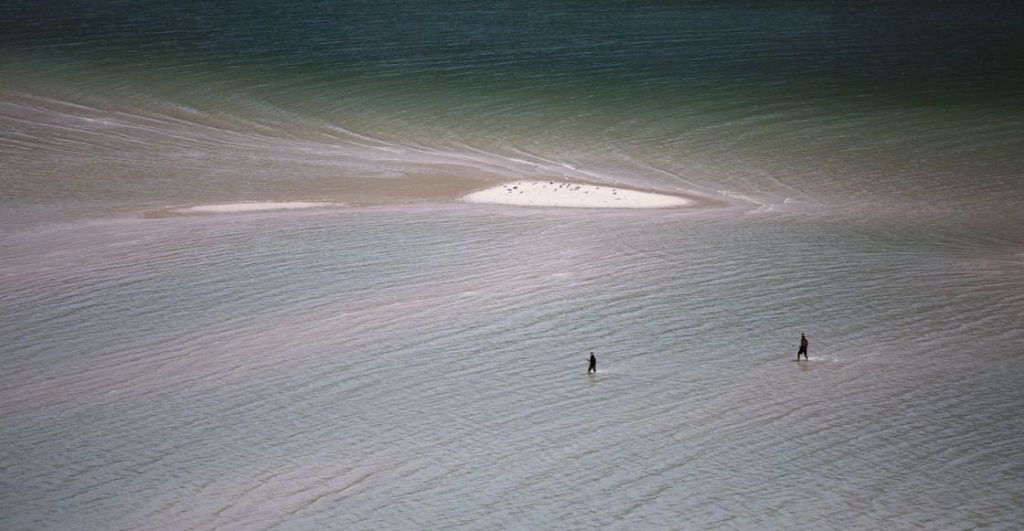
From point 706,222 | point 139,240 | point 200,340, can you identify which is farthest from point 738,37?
point 200,340

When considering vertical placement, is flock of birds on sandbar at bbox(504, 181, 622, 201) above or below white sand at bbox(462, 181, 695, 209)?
above

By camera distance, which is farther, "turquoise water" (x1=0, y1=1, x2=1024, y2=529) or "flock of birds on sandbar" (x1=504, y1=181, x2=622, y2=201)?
"flock of birds on sandbar" (x1=504, y1=181, x2=622, y2=201)

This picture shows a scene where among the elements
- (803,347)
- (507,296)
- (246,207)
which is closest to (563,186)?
(507,296)

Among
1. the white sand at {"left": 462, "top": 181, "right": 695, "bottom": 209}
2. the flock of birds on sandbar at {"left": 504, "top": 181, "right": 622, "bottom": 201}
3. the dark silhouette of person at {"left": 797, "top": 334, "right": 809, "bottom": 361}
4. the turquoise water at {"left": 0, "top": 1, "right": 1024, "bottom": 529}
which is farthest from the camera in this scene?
the flock of birds on sandbar at {"left": 504, "top": 181, "right": 622, "bottom": 201}

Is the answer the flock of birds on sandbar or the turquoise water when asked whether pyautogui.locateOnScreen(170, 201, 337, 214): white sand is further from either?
the flock of birds on sandbar

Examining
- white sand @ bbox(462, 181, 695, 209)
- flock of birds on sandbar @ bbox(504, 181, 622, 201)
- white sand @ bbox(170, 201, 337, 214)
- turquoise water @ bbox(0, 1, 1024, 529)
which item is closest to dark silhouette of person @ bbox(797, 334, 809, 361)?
turquoise water @ bbox(0, 1, 1024, 529)

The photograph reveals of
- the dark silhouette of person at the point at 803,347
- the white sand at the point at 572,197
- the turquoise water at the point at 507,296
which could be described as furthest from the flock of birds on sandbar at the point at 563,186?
the dark silhouette of person at the point at 803,347

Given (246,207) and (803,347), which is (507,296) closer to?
(803,347)

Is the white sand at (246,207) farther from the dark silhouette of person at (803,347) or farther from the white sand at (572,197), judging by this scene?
the dark silhouette of person at (803,347)
